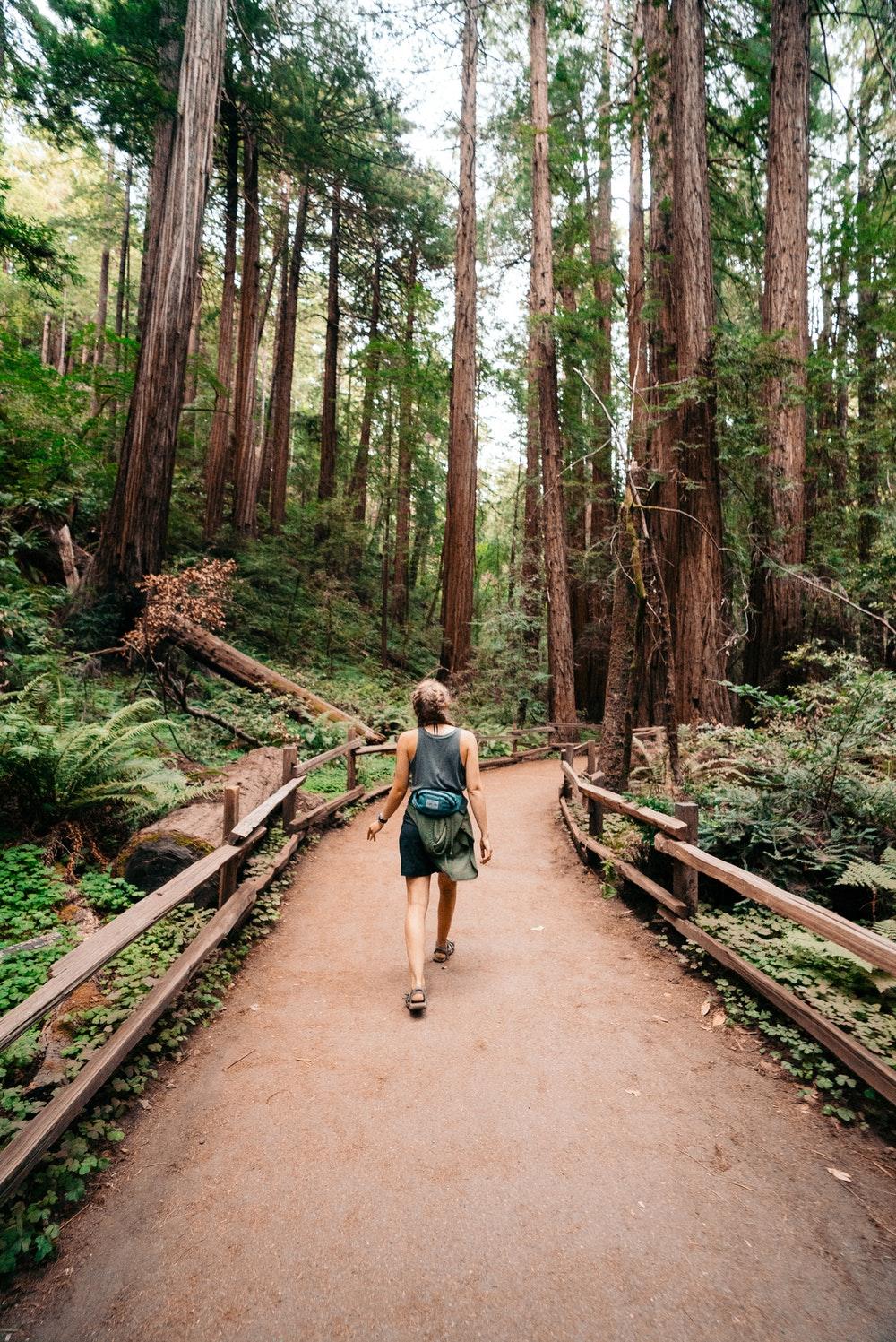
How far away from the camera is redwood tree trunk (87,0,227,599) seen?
33.9 ft

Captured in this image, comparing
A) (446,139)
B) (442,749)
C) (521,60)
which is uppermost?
(521,60)

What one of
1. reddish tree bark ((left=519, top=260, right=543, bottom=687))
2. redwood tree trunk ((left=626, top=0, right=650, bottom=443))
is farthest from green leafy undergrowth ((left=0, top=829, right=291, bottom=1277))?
reddish tree bark ((left=519, top=260, right=543, bottom=687))

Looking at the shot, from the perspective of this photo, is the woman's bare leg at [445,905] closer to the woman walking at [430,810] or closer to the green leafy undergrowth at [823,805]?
the woman walking at [430,810]

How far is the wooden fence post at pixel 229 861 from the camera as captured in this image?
480cm

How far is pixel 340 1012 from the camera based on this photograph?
13.0 feet

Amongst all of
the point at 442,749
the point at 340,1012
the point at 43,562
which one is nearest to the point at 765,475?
the point at 442,749

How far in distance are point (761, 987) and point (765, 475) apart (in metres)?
8.51

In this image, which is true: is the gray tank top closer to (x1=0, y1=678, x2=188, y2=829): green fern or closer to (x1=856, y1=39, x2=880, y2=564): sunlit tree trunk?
(x1=0, y1=678, x2=188, y2=829): green fern

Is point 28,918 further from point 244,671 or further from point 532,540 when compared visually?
point 532,540

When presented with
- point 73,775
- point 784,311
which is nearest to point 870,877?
point 73,775

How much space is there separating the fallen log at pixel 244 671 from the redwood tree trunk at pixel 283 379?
27.7 ft

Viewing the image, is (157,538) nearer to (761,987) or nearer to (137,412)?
(137,412)

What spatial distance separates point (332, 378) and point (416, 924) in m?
21.2

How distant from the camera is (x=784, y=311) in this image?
32.9ft
